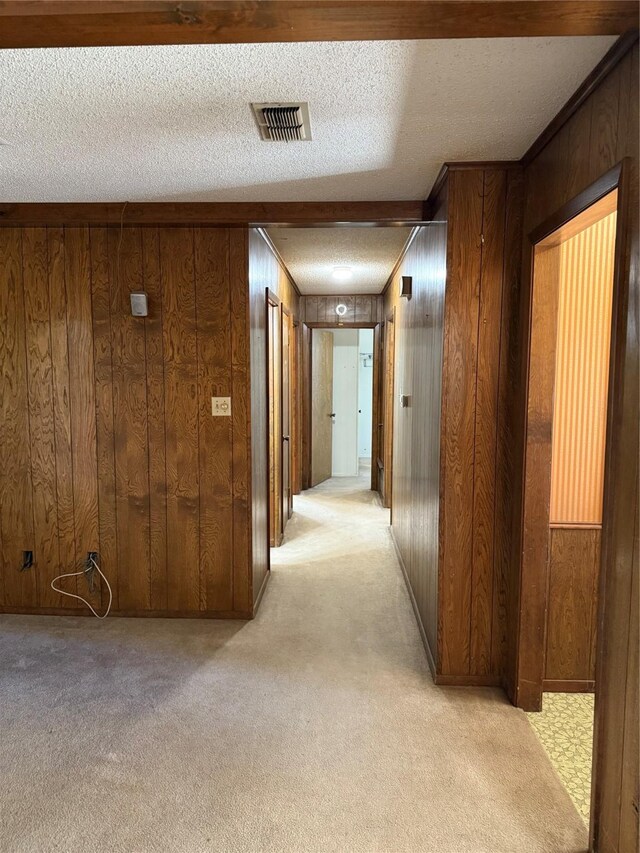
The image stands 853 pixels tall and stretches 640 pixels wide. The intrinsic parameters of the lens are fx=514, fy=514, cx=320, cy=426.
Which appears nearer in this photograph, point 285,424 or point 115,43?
point 115,43

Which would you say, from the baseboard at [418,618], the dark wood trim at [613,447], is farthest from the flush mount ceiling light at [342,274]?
the dark wood trim at [613,447]

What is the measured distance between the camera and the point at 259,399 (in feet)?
11.2

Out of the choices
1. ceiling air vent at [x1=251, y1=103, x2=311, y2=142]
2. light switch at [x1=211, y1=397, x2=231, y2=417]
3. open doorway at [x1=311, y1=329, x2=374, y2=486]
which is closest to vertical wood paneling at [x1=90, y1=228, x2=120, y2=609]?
light switch at [x1=211, y1=397, x2=231, y2=417]

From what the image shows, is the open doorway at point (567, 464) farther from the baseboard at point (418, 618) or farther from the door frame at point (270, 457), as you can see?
the door frame at point (270, 457)

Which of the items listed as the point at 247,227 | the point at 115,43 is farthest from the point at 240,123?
the point at 247,227

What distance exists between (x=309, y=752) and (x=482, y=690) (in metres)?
0.91

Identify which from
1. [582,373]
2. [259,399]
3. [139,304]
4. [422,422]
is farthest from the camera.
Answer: [259,399]

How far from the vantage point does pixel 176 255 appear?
9.65ft

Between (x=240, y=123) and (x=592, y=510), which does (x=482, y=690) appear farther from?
(x=240, y=123)

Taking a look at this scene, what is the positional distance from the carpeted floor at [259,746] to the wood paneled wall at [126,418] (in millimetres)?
290

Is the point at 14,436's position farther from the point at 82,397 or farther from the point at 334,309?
the point at 334,309

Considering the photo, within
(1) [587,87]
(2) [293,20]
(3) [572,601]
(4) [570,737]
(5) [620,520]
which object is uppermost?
(1) [587,87]

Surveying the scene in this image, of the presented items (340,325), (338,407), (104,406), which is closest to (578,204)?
(104,406)

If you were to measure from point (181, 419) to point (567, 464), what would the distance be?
208cm
